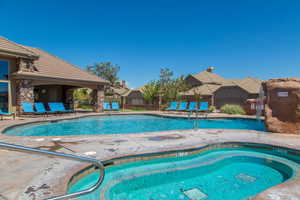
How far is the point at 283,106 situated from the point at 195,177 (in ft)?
23.4

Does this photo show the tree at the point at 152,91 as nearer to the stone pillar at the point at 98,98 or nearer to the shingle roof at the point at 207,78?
the stone pillar at the point at 98,98

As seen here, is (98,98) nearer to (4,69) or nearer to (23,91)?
(23,91)

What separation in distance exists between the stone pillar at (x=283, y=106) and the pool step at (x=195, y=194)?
705cm

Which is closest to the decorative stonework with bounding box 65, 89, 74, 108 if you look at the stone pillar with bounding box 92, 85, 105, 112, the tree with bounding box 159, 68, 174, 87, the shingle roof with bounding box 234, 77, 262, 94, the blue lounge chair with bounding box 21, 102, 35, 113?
the stone pillar with bounding box 92, 85, 105, 112

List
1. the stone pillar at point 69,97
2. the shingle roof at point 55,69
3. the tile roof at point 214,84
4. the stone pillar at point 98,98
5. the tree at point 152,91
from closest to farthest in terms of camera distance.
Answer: the shingle roof at point 55,69 < the stone pillar at point 98,98 < the stone pillar at point 69,97 < the tree at point 152,91 < the tile roof at point 214,84

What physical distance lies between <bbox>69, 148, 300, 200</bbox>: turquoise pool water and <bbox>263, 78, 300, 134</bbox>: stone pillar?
3.74m

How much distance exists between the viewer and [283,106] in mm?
8516

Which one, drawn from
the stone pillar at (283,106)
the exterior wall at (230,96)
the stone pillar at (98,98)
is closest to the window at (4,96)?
the stone pillar at (98,98)

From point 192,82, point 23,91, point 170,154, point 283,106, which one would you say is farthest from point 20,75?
point 192,82

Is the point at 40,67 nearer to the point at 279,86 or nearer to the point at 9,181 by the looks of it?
the point at 9,181

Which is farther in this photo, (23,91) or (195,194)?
(23,91)

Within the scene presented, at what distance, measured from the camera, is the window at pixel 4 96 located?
1313 cm

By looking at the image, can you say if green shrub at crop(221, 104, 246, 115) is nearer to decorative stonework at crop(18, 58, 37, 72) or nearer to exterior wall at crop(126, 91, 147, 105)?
exterior wall at crop(126, 91, 147, 105)

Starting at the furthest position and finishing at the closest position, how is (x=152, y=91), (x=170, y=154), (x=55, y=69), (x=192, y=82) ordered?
(x=192, y=82)
(x=152, y=91)
(x=55, y=69)
(x=170, y=154)
